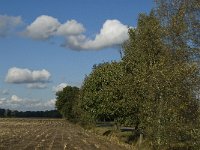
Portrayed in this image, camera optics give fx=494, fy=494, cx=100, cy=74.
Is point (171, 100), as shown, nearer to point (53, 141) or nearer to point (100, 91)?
point (53, 141)

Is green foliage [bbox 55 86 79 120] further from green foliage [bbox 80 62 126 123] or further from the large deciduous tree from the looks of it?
the large deciduous tree

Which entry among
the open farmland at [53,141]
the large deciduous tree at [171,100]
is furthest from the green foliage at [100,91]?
the large deciduous tree at [171,100]

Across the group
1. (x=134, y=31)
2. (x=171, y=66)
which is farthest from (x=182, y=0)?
(x=134, y=31)

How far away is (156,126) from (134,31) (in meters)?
20.7

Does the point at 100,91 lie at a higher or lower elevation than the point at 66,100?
lower

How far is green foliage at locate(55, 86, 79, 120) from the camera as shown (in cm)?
16762

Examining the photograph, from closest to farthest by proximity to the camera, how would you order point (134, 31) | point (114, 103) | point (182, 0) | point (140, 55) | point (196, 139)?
point (196, 139) < point (182, 0) < point (140, 55) < point (134, 31) < point (114, 103)

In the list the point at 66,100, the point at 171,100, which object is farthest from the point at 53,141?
the point at 66,100

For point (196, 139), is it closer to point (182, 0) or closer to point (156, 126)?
point (156, 126)

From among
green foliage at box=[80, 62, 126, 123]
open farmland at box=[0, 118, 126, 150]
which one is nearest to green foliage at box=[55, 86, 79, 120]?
green foliage at box=[80, 62, 126, 123]

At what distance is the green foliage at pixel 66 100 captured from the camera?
168m

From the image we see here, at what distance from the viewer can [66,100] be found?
178500mm

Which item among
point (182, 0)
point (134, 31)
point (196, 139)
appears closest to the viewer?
point (196, 139)

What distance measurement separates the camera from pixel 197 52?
30.5 metres
